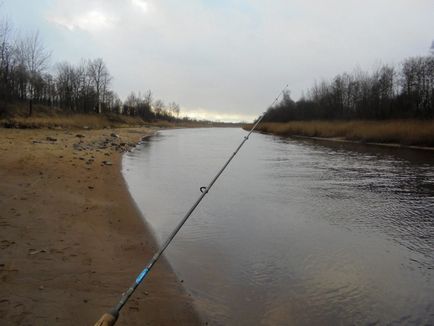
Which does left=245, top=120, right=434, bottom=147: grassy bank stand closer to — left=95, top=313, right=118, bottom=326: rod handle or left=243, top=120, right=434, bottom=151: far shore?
left=243, top=120, right=434, bottom=151: far shore

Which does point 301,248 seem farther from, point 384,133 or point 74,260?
point 384,133

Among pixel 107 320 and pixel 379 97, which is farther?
pixel 379 97

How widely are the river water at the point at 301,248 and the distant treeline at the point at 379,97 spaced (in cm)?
3577

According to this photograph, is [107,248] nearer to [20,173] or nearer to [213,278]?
[213,278]

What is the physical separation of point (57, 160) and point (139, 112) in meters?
107

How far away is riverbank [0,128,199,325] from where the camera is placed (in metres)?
3.93

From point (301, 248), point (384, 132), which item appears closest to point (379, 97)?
point (384, 132)

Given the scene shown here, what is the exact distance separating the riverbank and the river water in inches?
19.4

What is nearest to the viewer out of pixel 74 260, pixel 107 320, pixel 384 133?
pixel 107 320

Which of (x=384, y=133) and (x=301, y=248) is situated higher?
(x=384, y=133)

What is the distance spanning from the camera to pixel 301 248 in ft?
22.4

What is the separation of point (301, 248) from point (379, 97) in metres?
64.7

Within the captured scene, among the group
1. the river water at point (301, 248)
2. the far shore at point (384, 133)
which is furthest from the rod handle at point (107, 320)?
the far shore at point (384, 133)

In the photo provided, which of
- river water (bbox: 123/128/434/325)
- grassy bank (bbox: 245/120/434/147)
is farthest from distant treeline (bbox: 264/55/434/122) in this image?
river water (bbox: 123/128/434/325)
